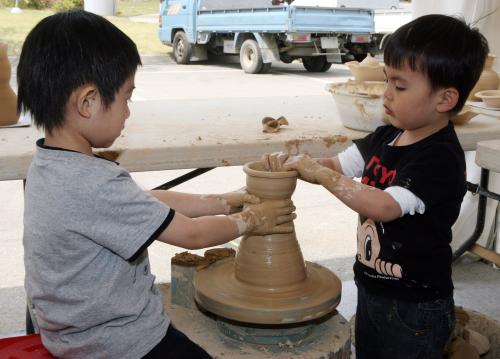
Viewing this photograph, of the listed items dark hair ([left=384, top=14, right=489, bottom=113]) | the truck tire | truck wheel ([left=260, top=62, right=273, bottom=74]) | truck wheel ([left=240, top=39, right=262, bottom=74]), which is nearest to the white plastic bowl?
dark hair ([left=384, top=14, right=489, bottom=113])

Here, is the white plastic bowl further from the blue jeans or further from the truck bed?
the truck bed

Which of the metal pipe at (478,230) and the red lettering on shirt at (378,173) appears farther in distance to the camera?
the metal pipe at (478,230)

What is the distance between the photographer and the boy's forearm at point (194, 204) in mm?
1792

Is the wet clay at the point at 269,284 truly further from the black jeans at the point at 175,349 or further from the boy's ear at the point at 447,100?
the boy's ear at the point at 447,100

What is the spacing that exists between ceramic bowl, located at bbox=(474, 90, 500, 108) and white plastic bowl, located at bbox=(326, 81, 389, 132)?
0.83 meters

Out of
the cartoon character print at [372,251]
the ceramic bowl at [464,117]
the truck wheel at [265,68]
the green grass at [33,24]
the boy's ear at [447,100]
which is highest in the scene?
the boy's ear at [447,100]

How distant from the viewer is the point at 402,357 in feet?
5.85

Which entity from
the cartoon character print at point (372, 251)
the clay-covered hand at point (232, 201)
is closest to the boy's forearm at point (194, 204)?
the clay-covered hand at point (232, 201)

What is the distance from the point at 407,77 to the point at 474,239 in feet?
7.28

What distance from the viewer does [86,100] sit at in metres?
1.38

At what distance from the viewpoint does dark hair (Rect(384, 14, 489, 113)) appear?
167 cm

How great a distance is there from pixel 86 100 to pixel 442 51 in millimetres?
934

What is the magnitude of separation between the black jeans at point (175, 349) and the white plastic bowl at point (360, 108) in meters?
1.14

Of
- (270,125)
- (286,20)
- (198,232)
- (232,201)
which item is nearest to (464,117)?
(270,125)
